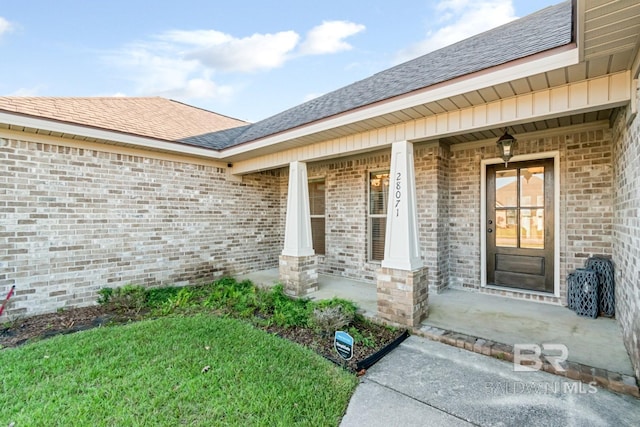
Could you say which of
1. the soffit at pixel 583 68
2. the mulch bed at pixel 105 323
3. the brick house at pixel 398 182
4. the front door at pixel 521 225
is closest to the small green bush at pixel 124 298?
the mulch bed at pixel 105 323

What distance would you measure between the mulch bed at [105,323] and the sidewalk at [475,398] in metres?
0.34

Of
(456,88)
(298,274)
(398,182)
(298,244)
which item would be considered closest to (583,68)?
(456,88)

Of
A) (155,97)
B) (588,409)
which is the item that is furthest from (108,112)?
(588,409)

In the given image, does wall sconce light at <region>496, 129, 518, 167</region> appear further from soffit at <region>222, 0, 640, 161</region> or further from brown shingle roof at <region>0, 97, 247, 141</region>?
brown shingle roof at <region>0, 97, 247, 141</region>

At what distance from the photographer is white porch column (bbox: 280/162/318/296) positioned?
17.5 feet

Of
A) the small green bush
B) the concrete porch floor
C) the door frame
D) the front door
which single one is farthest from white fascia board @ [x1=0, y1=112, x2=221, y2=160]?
the front door

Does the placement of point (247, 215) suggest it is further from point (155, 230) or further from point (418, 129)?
point (418, 129)

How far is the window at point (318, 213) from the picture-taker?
23.8 feet

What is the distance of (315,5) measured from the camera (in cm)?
716

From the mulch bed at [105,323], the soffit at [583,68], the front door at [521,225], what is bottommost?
the mulch bed at [105,323]

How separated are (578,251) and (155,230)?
732 centimetres

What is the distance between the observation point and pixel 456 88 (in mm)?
3098

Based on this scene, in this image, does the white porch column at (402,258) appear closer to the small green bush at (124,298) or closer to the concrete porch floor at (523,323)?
the concrete porch floor at (523,323)

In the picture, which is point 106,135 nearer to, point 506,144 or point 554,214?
point 506,144
